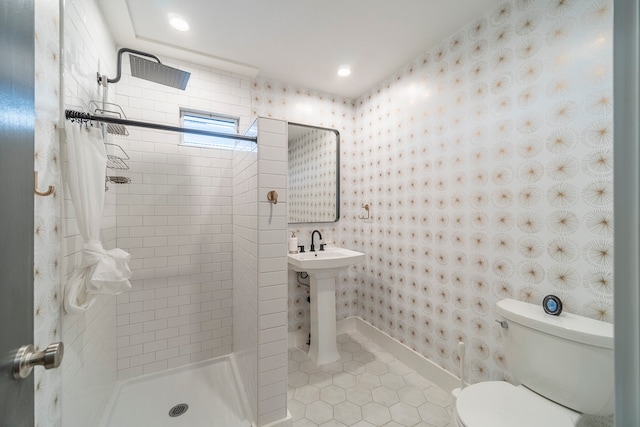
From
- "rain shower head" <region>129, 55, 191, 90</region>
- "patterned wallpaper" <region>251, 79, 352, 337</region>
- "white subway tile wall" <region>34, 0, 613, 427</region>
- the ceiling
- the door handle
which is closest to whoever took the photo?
the door handle

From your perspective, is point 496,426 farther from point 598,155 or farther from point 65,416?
point 65,416

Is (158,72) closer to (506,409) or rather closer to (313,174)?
(313,174)

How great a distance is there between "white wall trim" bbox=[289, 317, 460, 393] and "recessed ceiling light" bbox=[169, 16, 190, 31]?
2.74m

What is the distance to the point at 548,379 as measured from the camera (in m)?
1.23

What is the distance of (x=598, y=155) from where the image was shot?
1214 mm

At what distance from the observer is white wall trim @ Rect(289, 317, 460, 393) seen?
1.90m

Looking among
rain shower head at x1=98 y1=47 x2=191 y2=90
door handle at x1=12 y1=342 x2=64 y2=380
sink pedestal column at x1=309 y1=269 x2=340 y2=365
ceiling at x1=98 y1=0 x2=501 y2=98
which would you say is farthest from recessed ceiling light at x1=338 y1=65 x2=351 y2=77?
door handle at x1=12 y1=342 x2=64 y2=380

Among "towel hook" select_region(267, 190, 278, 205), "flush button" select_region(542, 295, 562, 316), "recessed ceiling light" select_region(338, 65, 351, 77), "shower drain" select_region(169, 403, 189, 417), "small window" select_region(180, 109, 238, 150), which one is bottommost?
"shower drain" select_region(169, 403, 189, 417)

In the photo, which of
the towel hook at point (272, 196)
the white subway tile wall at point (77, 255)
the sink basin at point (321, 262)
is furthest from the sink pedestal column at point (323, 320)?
the white subway tile wall at point (77, 255)

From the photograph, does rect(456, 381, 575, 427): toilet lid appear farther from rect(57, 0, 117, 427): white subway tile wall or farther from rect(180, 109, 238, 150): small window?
rect(180, 109, 238, 150): small window

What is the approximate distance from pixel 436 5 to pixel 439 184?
1176mm

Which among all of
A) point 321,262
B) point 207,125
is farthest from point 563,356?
point 207,125

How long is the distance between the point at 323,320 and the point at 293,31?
2.36 meters

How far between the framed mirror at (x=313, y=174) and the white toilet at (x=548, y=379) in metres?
1.80
